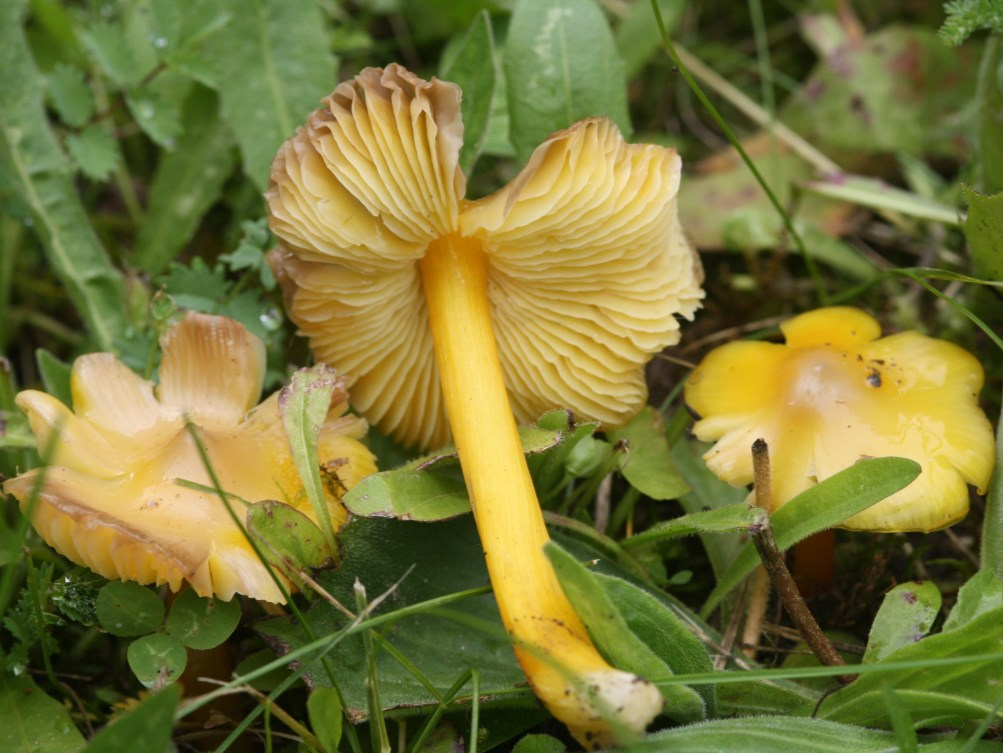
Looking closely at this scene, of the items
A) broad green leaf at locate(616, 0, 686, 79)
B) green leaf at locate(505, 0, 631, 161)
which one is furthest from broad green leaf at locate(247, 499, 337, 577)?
broad green leaf at locate(616, 0, 686, 79)

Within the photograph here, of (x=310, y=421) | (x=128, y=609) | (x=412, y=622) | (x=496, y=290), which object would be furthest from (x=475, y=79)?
(x=128, y=609)

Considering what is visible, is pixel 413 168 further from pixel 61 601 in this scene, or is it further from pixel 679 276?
pixel 61 601

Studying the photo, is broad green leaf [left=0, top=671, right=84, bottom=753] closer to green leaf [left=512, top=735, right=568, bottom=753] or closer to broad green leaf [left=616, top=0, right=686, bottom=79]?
green leaf [left=512, top=735, right=568, bottom=753]

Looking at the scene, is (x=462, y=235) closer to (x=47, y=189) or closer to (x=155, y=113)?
(x=155, y=113)

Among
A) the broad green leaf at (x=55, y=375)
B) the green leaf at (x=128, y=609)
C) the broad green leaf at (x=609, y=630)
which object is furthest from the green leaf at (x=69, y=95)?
the broad green leaf at (x=609, y=630)

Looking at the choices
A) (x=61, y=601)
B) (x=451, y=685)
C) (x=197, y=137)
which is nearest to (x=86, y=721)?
(x=61, y=601)

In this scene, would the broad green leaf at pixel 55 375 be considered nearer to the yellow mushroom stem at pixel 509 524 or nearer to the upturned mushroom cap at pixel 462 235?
the upturned mushroom cap at pixel 462 235
